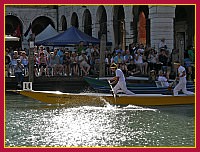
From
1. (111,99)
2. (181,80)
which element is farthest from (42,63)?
(181,80)

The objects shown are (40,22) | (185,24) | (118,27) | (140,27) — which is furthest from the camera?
(40,22)

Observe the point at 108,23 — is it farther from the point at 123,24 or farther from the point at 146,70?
the point at 146,70

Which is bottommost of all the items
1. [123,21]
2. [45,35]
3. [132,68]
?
[132,68]

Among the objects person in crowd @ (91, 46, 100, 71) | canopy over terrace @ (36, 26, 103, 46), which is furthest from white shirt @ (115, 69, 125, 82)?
canopy over terrace @ (36, 26, 103, 46)

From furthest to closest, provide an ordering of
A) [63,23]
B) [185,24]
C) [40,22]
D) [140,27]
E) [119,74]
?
1. [40,22]
2. [63,23]
3. [185,24]
4. [140,27]
5. [119,74]

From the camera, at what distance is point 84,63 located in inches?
907

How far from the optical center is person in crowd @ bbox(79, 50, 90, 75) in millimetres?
22672

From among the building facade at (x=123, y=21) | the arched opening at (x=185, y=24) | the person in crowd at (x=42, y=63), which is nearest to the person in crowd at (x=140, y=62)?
the building facade at (x=123, y=21)

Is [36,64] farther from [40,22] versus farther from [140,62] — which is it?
[40,22]

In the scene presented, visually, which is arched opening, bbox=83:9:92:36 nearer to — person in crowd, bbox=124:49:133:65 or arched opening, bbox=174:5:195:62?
arched opening, bbox=174:5:195:62

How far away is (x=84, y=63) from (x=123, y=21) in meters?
8.89

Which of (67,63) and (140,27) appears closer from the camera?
(67,63)

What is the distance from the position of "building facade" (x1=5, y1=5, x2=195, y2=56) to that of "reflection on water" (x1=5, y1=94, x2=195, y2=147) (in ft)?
25.1

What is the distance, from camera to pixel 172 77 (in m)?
22.3
